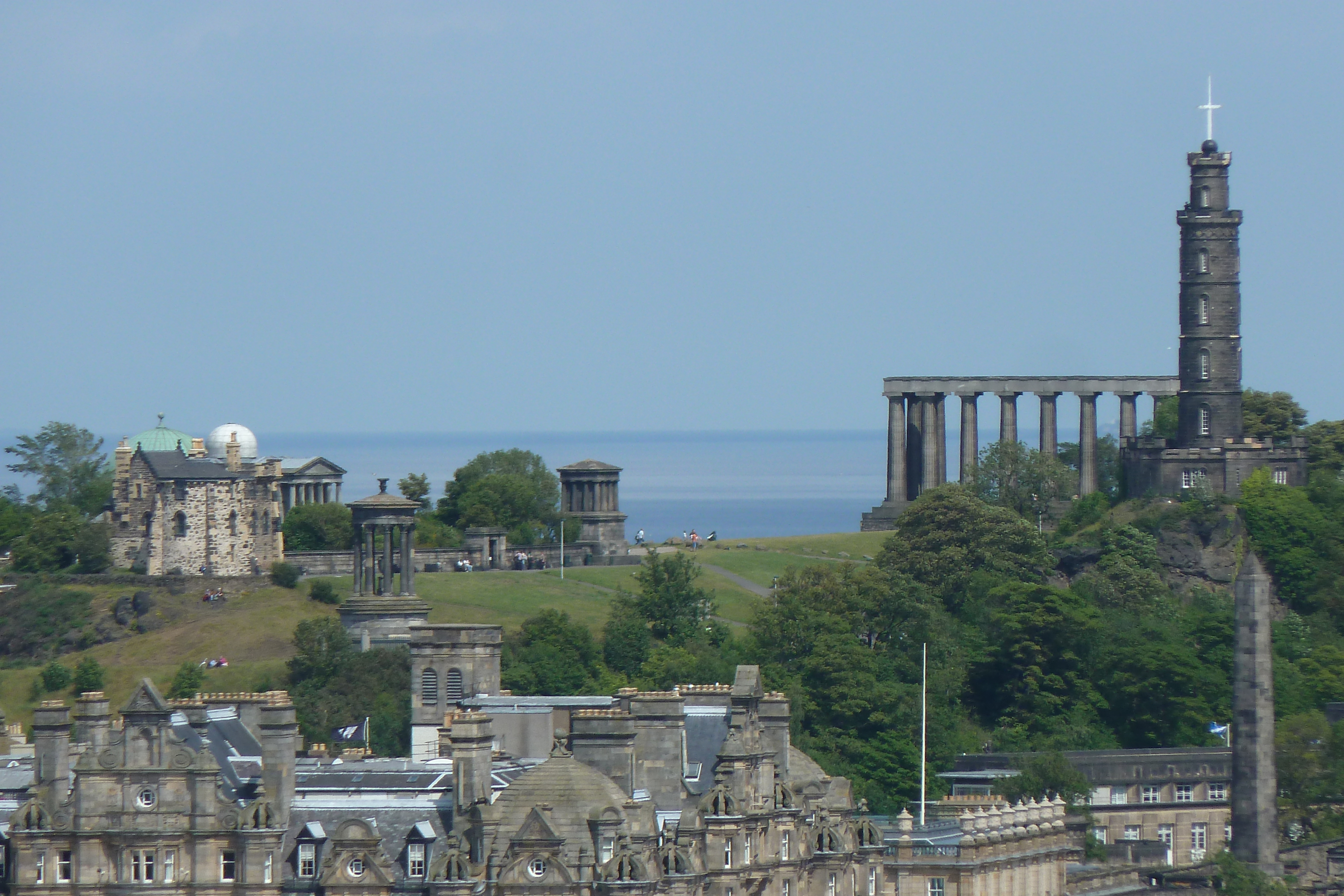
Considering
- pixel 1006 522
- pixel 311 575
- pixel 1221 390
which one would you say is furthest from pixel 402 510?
pixel 1221 390

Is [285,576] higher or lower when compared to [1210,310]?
lower

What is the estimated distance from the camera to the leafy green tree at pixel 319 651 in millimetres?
129000

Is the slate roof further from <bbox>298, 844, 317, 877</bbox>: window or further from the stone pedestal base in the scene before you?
<bbox>298, 844, 317, 877</bbox>: window

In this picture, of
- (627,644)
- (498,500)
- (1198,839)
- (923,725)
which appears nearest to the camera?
(923,725)

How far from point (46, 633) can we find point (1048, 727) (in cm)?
4008

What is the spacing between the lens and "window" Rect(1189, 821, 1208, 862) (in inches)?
4843

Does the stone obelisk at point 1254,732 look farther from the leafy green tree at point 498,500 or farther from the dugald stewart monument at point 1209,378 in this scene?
the leafy green tree at point 498,500

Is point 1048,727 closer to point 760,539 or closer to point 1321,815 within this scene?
point 1321,815

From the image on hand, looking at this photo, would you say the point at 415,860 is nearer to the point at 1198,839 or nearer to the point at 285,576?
the point at 1198,839

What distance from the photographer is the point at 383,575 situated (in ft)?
476

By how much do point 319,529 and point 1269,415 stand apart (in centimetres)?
4390

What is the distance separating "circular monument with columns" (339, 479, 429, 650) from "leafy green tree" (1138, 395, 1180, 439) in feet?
117

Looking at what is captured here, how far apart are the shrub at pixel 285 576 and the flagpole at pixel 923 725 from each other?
1072 inches

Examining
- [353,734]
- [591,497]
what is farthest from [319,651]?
[591,497]
